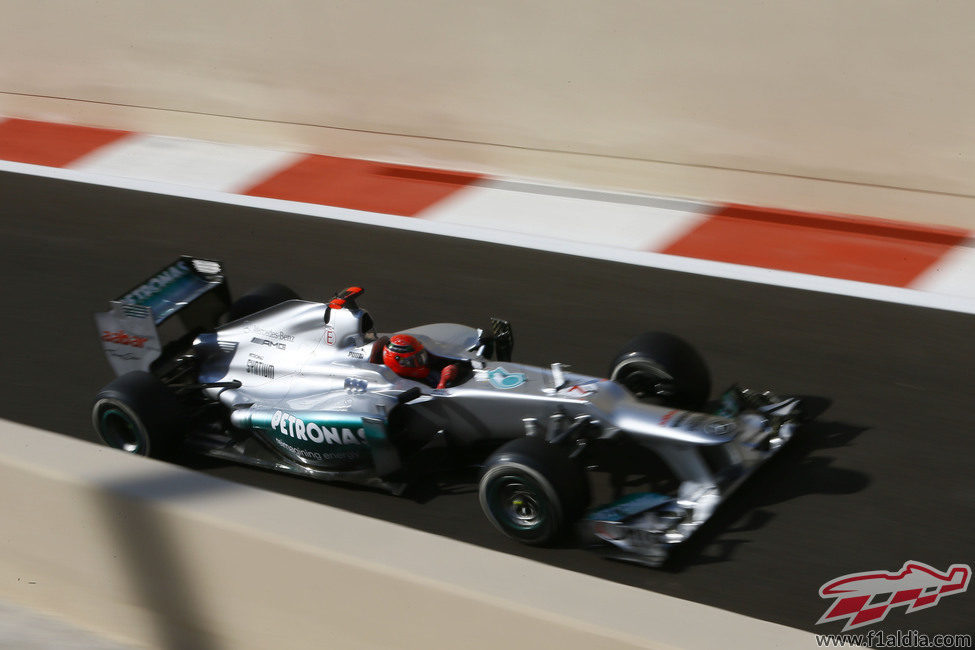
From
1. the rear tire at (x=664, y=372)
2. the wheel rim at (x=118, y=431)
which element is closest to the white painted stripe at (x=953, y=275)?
the rear tire at (x=664, y=372)

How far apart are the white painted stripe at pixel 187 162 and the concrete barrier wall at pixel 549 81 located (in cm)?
17

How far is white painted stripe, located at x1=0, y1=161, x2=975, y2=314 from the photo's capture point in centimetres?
691

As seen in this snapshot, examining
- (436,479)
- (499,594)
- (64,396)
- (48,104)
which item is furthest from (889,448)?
(48,104)

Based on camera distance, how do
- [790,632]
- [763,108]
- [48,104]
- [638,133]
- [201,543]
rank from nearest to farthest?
[790,632] → [201,543] → [763,108] → [638,133] → [48,104]

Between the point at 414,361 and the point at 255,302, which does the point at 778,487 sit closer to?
the point at 414,361

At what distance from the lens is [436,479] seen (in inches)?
219

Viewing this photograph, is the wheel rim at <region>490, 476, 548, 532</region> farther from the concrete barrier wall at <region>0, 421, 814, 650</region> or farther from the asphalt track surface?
the concrete barrier wall at <region>0, 421, 814, 650</region>

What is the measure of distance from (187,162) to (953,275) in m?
6.13

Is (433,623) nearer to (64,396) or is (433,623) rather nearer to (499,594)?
(499,594)

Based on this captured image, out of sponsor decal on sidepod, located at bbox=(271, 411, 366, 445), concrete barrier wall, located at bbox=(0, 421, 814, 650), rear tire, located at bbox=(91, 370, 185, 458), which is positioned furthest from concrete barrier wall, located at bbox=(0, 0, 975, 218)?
concrete barrier wall, located at bbox=(0, 421, 814, 650)

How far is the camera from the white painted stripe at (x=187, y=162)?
9.39 meters

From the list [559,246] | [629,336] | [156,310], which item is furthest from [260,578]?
[559,246]

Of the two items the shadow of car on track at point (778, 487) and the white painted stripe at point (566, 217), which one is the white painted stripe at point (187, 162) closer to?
the white painted stripe at point (566, 217)

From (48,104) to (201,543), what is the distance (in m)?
8.44
